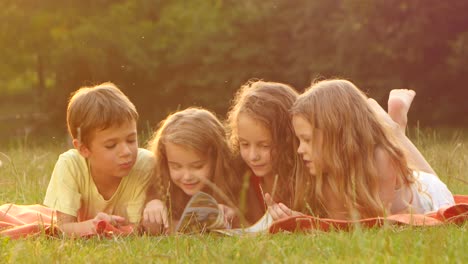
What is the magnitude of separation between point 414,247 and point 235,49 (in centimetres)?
1326

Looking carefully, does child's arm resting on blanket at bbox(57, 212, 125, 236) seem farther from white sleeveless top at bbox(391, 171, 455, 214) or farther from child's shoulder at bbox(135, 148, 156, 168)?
white sleeveless top at bbox(391, 171, 455, 214)

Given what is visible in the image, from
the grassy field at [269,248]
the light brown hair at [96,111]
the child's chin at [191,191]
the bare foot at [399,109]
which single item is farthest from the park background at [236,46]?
the grassy field at [269,248]

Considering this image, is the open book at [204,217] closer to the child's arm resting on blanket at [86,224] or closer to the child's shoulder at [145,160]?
the child's arm resting on blanket at [86,224]

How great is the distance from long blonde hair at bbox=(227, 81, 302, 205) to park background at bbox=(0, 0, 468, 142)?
34.9 feet

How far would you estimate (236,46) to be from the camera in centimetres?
1681

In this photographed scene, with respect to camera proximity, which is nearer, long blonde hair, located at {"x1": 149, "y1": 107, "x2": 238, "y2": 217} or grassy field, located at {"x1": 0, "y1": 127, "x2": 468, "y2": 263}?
grassy field, located at {"x1": 0, "y1": 127, "x2": 468, "y2": 263}

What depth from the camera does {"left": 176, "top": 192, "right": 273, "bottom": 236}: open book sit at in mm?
4656

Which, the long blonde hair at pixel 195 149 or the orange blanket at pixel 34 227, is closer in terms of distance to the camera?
the orange blanket at pixel 34 227

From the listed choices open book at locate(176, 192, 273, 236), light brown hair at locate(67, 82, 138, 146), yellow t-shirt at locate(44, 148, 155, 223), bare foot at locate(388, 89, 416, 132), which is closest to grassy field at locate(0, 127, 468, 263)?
open book at locate(176, 192, 273, 236)

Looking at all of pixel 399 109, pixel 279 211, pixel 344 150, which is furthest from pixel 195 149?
pixel 399 109

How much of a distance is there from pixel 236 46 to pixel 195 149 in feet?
39.2

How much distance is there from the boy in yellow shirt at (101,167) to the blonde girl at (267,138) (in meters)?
0.60

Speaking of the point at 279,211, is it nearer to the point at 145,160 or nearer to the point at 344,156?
the point at 344,156

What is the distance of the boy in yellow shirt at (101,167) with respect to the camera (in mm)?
4992
